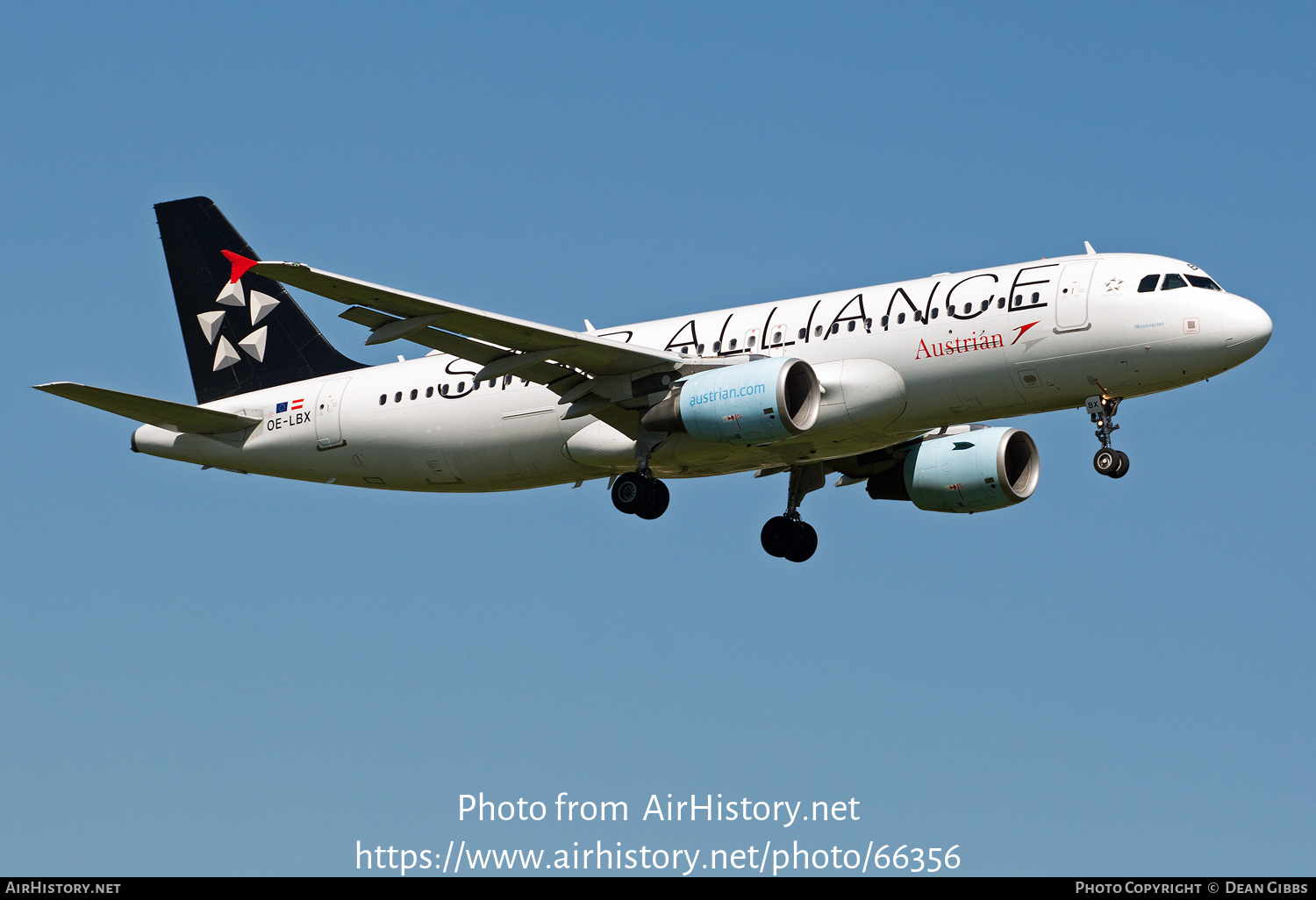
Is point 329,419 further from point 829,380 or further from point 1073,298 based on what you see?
point 1073,298

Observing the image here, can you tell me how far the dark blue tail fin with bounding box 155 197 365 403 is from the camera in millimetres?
42719

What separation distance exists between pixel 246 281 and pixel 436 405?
332 inches

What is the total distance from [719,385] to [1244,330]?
33.7 feet

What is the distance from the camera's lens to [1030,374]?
109 ft

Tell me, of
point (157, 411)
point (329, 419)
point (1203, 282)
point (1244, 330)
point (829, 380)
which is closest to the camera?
point (1244, 330)

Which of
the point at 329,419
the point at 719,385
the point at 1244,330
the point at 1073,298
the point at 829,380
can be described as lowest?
the point at 719,385

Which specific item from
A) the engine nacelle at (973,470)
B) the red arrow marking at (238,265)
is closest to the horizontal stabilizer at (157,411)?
the red arrow marking at (238,265)

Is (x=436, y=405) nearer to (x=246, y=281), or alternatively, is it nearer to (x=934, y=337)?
(x=246, y=281)

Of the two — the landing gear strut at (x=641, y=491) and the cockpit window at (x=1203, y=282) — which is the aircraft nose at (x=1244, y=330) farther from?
the landing gear strut at (x=641, y=491)

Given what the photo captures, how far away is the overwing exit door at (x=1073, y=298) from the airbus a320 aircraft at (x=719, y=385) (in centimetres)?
4

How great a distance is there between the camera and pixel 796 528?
135ft

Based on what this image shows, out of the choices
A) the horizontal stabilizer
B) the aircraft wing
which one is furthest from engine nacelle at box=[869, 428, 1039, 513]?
the horizontal stabilizer

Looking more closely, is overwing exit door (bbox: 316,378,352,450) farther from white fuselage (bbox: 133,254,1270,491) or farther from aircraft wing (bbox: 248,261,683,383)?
aircraft wing (bbox: 248,261,683,383)

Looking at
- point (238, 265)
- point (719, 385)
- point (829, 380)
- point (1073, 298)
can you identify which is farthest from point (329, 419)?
point (1073, 298)
